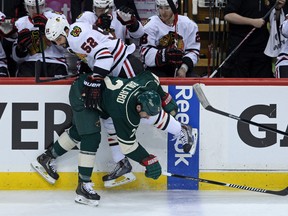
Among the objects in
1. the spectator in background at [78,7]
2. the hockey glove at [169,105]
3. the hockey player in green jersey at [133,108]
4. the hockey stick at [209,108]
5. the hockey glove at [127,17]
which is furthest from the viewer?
the spectator in background at [78,7]

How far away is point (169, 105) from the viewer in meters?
5.61

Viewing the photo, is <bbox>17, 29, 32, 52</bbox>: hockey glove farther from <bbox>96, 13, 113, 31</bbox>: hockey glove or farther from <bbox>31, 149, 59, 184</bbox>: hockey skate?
<bbox>31, 149, 59, 184</bbox>: hockey skate

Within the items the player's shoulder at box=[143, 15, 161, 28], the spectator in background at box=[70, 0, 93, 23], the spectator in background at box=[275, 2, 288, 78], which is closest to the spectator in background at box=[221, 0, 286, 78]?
the spectator in background at box=[275, 2, 288, 78]

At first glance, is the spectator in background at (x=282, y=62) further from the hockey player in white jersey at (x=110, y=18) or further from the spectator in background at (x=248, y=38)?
the hockey player in white jersey at (x=110, y=18)

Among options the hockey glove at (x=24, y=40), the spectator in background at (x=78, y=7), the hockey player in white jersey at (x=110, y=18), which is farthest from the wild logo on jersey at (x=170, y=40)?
the hockey glove at (x=24, y=40)

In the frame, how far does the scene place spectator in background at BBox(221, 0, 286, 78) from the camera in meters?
6.75

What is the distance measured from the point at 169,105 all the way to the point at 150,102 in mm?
338

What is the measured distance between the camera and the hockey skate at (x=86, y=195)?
5.38 meters

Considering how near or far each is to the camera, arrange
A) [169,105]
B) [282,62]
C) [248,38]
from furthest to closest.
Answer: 1. [248,38]
2. [282,62]
3. [169,105]

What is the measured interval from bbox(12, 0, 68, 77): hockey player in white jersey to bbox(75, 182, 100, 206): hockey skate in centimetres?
127

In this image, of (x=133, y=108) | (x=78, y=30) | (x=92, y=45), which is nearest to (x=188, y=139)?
(x=133, y=108)

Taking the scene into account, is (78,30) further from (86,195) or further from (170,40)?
(170,40)

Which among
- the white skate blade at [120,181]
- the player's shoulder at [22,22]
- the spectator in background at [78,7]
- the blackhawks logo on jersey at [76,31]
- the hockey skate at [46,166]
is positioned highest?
the spectator in background at [78,7]

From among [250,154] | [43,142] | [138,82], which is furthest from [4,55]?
[250,154]
